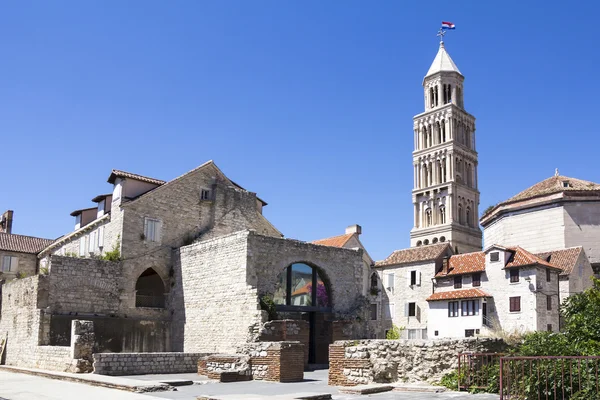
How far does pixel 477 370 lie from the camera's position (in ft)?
45.1

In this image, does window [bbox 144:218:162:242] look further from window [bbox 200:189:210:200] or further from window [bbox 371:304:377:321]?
window [bbox 371:304:377:321]

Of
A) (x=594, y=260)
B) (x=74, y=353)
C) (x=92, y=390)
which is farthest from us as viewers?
(x=594, y=260)

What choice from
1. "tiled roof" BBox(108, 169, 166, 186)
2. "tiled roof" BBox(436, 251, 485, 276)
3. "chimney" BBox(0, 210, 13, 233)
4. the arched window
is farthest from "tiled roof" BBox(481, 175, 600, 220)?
"chimney" BBox(0, 210, 13, 233)

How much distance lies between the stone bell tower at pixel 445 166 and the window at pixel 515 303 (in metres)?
36.1

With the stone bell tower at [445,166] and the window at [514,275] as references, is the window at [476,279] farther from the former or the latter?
the stone bell tower at [445,166]

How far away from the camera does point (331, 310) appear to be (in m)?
27.7

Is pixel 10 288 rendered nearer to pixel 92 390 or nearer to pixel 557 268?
pixel 92 390

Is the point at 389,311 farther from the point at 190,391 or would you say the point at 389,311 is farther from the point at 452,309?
the point at 190,391

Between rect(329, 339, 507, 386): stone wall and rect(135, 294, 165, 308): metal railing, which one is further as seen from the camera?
rect(135, 294, 165, 308): metal railing

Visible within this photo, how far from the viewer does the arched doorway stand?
2638cm

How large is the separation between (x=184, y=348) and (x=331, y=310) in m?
7.30

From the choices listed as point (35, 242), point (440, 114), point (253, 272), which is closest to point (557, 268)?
point (253, 272)

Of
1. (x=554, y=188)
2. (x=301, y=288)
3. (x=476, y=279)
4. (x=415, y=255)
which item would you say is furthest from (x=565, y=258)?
(x=301, y=288)

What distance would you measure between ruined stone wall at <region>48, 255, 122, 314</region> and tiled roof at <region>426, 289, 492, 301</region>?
24648 millimetres
